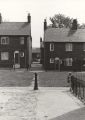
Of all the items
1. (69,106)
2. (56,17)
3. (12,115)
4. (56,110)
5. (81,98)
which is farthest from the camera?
(56,17)

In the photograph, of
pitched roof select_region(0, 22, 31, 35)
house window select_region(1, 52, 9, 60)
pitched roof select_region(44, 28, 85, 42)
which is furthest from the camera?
pitched roof select_region(0, 22, 31, 35)

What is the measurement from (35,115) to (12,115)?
910 mm

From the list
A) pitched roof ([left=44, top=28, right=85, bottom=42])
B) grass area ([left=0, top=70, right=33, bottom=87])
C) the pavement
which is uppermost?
pitched roof ([left=44, top=28, right=85, bottom=42])

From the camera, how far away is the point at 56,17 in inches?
4122

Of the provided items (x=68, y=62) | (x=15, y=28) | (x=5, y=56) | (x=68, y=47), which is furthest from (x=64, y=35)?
(x=5, y=56)

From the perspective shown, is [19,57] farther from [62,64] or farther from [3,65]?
[62,64]

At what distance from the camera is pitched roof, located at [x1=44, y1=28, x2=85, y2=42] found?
60.1m

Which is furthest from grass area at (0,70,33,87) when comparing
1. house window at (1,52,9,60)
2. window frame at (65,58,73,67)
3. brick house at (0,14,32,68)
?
house window at (1,52,9,60)

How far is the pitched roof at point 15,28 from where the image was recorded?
2426 inches

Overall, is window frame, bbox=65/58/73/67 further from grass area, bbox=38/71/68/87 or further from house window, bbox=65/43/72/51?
grass area, bbox=38/71/68/87

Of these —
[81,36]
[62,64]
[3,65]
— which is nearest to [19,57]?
[3,65]

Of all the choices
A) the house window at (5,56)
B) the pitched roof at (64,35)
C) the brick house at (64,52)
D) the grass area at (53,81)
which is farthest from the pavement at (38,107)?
the house window at (5,56)

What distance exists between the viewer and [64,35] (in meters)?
61.7

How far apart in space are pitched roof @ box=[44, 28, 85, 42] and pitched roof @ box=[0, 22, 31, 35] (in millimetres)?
3738
